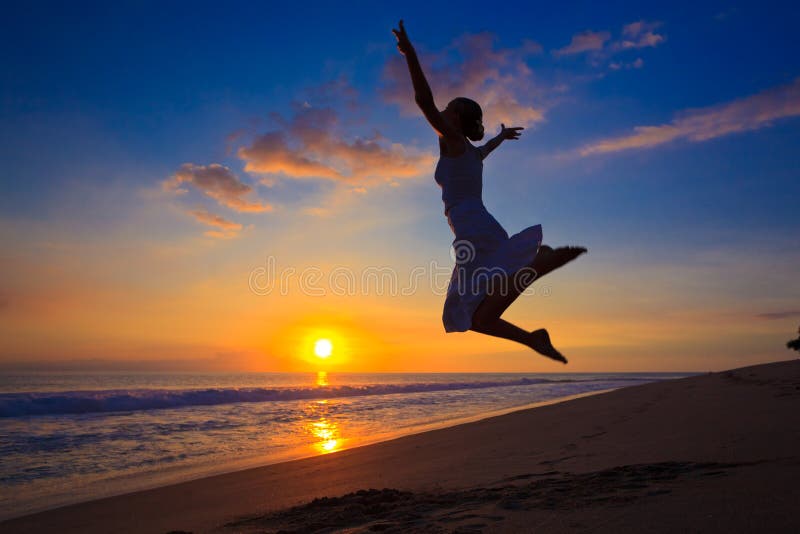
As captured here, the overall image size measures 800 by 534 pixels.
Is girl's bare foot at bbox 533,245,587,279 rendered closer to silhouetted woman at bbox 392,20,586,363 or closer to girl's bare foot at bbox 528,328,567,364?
silhouetted woman at bbox 392,20,586,363

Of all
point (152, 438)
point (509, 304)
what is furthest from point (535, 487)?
point (152, 438)

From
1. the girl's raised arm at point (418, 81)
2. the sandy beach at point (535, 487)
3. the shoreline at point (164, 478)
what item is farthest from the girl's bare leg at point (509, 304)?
the shoreline at point (164, 478)

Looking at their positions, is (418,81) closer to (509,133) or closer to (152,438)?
(509,133)

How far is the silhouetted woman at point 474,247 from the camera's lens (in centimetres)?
333

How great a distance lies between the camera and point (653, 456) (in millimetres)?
4215

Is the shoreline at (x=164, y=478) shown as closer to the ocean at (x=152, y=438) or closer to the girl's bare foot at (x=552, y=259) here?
the ocean at (x=152, y=438)

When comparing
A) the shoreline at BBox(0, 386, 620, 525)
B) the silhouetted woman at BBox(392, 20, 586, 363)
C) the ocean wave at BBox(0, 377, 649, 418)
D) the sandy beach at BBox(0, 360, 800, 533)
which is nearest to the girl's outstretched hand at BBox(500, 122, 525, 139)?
the silhouetted woman at BBox(392, 20, 586, 363)

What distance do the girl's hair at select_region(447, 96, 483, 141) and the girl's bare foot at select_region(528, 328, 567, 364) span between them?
4.57ft

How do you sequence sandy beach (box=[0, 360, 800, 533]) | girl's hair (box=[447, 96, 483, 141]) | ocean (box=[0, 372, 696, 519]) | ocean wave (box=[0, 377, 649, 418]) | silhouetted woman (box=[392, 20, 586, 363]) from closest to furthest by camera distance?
1. sandy beach (box=[0, 360, 800, 533])
2. silhouetted woman (box=[392, 20, 586, 363])
3. girl's hair (box=[447, 96, 483, 141])
4. ocean (box=[0, 372, 696, 519])
5. ocean wave (box=[0, 377, 649, 418])

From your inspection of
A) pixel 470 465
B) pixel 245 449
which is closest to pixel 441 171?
pixel 470 465

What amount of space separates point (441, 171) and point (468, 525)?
6.93 feet

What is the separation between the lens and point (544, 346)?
3.45 m

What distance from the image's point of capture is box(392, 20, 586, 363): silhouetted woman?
3334mm

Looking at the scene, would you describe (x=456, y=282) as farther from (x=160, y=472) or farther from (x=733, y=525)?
(x=160, y=472)
